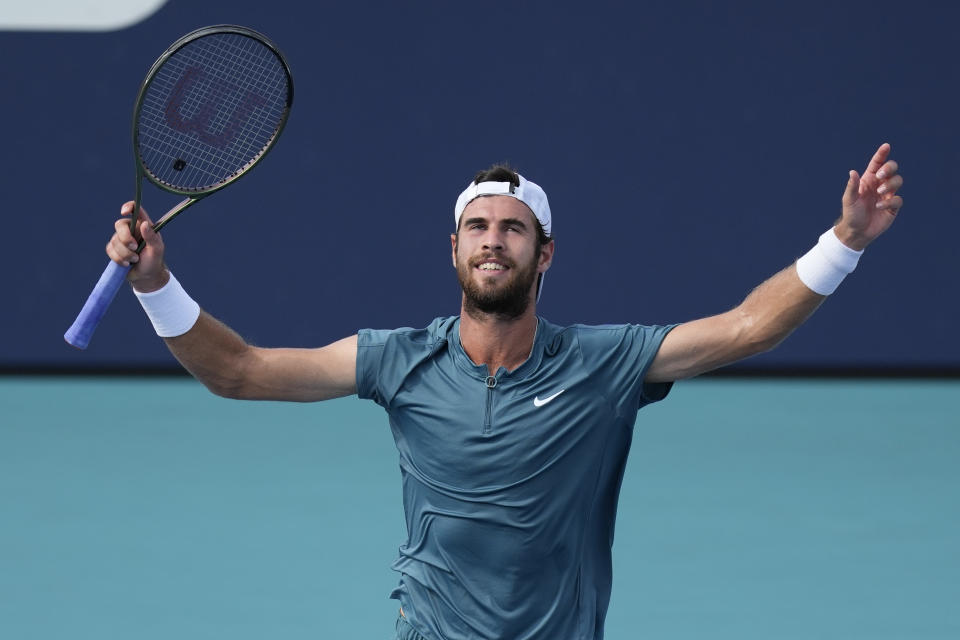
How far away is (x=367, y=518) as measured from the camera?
7.05m

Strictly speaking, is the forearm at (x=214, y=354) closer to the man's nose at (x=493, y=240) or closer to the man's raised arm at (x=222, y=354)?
the man's raised arm at (x=222, y=354)

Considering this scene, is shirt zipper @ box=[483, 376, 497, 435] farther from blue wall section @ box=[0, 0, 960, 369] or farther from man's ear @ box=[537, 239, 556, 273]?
blue wall section @ box=[0, 0, 960, 369]

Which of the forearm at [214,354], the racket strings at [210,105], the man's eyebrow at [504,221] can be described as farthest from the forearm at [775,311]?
the racket strings at [210,105]

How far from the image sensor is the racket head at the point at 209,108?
157 inches

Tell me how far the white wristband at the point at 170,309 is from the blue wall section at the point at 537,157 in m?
7.20

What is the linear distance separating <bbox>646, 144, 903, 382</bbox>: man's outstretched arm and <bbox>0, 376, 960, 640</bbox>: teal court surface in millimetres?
2088

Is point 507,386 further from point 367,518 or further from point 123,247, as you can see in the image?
point 367,518

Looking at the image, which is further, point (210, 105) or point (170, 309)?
point (210, 105)

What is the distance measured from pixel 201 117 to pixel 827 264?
2071mm

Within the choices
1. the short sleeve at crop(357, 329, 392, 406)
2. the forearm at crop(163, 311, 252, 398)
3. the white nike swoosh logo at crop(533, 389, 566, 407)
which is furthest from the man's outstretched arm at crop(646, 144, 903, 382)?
the forearm at crop(163, 311, 252, 398)

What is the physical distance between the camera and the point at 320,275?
1080cm

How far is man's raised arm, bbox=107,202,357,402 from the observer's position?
11.1ft

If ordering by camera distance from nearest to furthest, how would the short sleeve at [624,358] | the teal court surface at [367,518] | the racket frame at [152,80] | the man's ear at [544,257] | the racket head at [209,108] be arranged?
1. the short sleeve at [624,358]
2. the man's ear at [544,257]
3. the racket frame at [152,80]
4. the racket head at [209,108]
5. the teal court surface at [367,518]

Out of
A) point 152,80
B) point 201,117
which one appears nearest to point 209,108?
point 201,117
